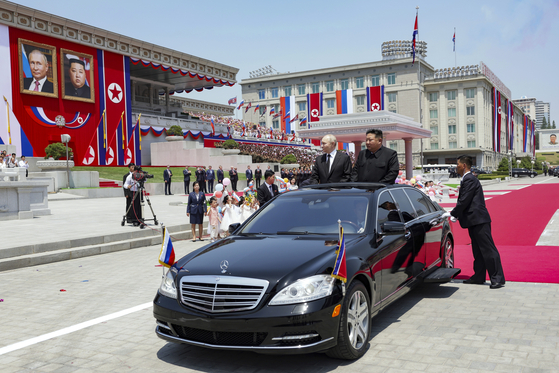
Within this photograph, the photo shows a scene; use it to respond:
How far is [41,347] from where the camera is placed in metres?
4.66

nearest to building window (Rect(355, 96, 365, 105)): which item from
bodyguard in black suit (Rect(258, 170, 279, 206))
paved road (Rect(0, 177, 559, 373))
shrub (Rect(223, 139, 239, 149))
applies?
shrub (Rect(223, 139, 239, 149))

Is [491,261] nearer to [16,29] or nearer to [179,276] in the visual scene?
[179,276]

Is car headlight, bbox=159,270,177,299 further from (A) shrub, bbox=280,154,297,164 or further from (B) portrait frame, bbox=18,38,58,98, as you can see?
(A) shrub, bbox=280,154,297,164

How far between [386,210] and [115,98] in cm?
3696

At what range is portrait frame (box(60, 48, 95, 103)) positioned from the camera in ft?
→ 112

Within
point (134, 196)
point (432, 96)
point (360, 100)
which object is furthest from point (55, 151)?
point (432, 96)

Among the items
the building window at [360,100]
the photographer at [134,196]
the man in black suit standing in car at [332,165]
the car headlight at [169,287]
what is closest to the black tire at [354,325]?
the car headlight at [169,287]

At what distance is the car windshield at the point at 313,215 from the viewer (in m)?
4.93

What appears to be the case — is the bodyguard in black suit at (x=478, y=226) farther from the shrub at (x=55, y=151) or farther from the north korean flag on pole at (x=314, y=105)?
the north korean flag on pole at (x=314, y=105)

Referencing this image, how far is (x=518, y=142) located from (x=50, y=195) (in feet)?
448

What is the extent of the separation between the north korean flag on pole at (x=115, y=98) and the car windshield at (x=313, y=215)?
117ft

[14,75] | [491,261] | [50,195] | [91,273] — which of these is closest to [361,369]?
[491,261]

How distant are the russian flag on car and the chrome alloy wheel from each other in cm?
7461

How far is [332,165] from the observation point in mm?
7523
